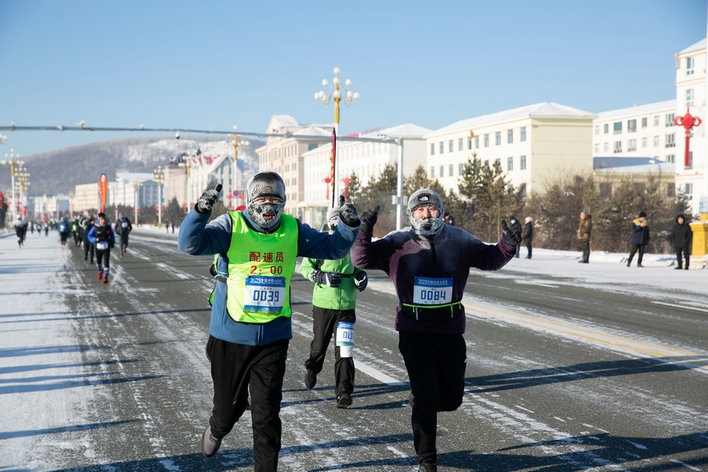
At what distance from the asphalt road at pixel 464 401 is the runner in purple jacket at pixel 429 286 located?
1.99 feet

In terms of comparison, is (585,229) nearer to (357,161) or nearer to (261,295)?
(261,295)

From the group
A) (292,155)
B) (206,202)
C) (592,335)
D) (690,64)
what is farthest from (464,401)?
(292,155)

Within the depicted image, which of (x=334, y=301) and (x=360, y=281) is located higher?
(x=360, y=281)

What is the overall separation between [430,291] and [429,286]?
33 millimetres

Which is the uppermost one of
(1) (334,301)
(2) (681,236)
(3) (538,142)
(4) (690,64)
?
(4) (690,64)

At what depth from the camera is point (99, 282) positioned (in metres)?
19.7

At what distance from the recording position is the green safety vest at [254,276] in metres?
4.44

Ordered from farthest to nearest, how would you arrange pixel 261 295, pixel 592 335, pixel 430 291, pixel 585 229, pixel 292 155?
1. pixel 292 155
2. pixel 585 229
3. pixel 592 335
4. pixel 430 291
5. pixel 261 295

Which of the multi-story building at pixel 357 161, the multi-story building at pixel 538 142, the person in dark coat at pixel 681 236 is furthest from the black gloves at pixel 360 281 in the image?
the multi-story building at pixel 357 161

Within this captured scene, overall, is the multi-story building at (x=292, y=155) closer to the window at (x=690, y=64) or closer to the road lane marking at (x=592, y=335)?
the window at (x=690, y=64)

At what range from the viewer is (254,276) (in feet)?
14.6

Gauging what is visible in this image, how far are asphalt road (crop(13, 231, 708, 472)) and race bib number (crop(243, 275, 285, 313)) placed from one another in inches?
44.7

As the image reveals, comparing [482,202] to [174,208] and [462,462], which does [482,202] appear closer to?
[462,462]

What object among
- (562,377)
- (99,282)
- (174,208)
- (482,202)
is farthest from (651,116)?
(562,377)
